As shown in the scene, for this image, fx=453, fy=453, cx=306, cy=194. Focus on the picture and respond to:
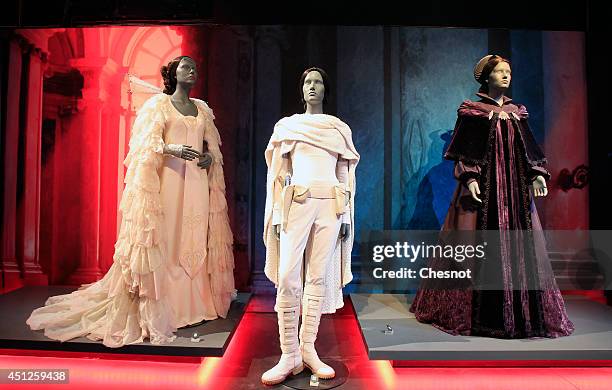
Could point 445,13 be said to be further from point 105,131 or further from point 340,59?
point 105,131

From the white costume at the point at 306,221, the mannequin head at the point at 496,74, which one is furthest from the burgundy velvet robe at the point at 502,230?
the white costume at the point at 306,221

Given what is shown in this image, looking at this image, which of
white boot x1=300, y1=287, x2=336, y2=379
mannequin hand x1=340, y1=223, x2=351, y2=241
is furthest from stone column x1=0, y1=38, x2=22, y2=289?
mannequin hand x1=340, y1=223, x2=351, y2=241

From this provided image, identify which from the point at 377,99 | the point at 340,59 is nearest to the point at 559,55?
the point at 377,99

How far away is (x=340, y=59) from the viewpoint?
4746mm

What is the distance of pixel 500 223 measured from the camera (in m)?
3.54

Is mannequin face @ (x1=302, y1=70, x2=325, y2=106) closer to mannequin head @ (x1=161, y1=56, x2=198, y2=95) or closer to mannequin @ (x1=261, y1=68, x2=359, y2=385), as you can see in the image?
mannequin @ (x1=261, y1=68, x2=359, y2=385)

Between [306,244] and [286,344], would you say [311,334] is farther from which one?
[306,244]

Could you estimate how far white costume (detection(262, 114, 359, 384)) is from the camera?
2.97 meters

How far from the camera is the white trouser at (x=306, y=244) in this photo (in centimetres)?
294

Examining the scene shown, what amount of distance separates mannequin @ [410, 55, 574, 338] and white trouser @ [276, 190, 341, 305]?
1.28 metres

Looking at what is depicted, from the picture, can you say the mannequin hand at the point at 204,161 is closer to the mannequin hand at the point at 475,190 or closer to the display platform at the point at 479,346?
the display platform at the point at 479,346

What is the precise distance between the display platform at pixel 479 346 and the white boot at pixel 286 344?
574 mm

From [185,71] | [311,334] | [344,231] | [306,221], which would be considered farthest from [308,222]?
[185,71]

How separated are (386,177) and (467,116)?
132 cm
